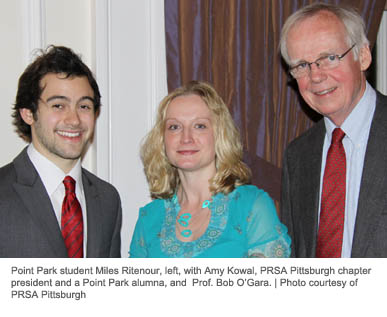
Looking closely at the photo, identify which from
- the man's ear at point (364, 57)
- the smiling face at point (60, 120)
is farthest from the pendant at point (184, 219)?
the man's ear at point (364, 57)

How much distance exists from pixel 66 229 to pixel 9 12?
4.06ft

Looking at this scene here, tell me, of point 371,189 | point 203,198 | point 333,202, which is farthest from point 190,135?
point 371,189

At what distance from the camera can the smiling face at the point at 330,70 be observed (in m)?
1.96

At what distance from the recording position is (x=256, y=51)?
278cm

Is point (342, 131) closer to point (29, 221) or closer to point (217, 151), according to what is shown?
point (217, 151)

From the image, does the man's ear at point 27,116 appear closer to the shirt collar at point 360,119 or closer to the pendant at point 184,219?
the pendant at point 184,219

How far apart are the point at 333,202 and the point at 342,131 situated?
1.02 feet

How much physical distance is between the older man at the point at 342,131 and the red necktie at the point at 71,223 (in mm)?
1015

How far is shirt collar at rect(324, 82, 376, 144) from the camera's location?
1.98 meters

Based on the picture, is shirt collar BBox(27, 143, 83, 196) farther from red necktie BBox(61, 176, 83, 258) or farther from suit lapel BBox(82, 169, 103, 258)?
suit lapel BBox(82, 169, 103, 258)

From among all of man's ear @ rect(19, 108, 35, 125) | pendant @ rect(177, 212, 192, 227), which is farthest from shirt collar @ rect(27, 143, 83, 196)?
pendant @ rect(177, 212, 192, 227)

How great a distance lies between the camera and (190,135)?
2.10 m

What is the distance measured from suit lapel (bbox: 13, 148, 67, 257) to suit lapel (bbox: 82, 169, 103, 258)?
0.17 meters

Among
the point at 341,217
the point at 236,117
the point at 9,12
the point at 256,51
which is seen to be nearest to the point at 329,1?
the point at 256,51
